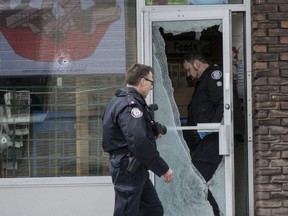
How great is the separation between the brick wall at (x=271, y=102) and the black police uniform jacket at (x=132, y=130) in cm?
146

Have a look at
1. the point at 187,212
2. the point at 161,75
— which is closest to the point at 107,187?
the point at 187,212

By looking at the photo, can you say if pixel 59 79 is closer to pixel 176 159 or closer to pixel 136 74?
pixel 176 159

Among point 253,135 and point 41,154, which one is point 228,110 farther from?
point 41,154

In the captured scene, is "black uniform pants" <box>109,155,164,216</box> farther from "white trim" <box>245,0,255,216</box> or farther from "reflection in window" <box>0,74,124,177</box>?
"white trim" <box>245,0,255,216</box>

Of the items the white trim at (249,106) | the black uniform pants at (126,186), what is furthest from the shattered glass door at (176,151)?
the black uniform pants at (126,186)

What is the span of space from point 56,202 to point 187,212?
48.7 inches

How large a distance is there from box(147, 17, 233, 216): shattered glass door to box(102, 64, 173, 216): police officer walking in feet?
3.59

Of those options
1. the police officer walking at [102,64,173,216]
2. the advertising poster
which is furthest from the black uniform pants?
the advertising poster

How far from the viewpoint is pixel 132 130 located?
15.8ft

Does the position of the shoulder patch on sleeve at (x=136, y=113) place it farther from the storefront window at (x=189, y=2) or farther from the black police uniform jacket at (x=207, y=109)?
the storefront window at (x=189, y=2)

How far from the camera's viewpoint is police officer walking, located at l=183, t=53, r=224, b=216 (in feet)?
20.0

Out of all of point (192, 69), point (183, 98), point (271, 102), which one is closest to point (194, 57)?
point (192, 69)

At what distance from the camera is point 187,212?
624 centimetres

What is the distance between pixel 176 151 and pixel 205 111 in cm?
46
